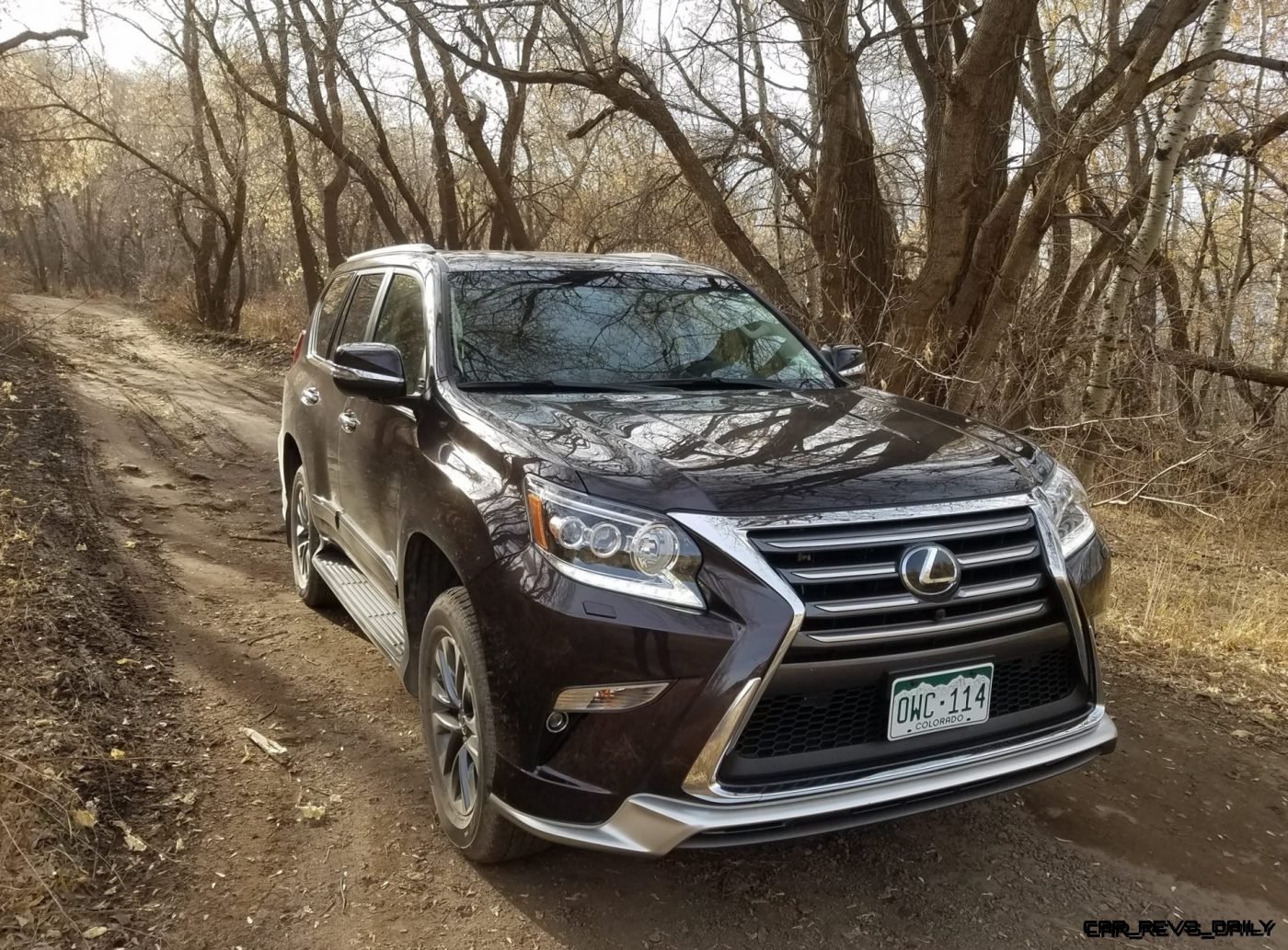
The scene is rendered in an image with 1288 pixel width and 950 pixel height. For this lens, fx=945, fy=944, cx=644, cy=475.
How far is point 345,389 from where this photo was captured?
3.31m

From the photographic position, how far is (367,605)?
3768 mm

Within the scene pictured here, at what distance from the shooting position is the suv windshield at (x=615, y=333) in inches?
135

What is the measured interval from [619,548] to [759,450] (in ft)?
1.99

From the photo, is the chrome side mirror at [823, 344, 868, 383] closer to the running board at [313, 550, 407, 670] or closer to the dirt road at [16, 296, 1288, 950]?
the dirt road at [16, 296, 1288, 950]

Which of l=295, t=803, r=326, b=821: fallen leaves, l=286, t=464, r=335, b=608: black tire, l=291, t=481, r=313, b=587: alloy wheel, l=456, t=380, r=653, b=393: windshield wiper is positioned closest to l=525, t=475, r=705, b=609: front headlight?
l=456, t=380, r=653, b=393: windshield wiper

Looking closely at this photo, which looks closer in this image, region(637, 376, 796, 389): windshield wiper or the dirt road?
the dirt road

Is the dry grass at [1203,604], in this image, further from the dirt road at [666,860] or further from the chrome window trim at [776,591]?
the chrome window trim at [776,591]

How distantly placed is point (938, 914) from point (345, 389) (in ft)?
8.28

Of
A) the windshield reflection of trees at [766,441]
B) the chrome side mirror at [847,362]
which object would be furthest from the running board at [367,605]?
the chrome side mirror at [847,362]

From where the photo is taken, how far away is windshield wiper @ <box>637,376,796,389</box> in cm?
349

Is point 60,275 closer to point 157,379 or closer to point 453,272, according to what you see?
point 157,379

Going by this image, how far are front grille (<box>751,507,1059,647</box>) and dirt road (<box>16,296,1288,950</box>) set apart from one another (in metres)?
0.88

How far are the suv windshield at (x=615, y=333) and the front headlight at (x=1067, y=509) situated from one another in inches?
43.3

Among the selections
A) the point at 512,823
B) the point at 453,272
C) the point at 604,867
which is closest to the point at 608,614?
the point at 512,823
